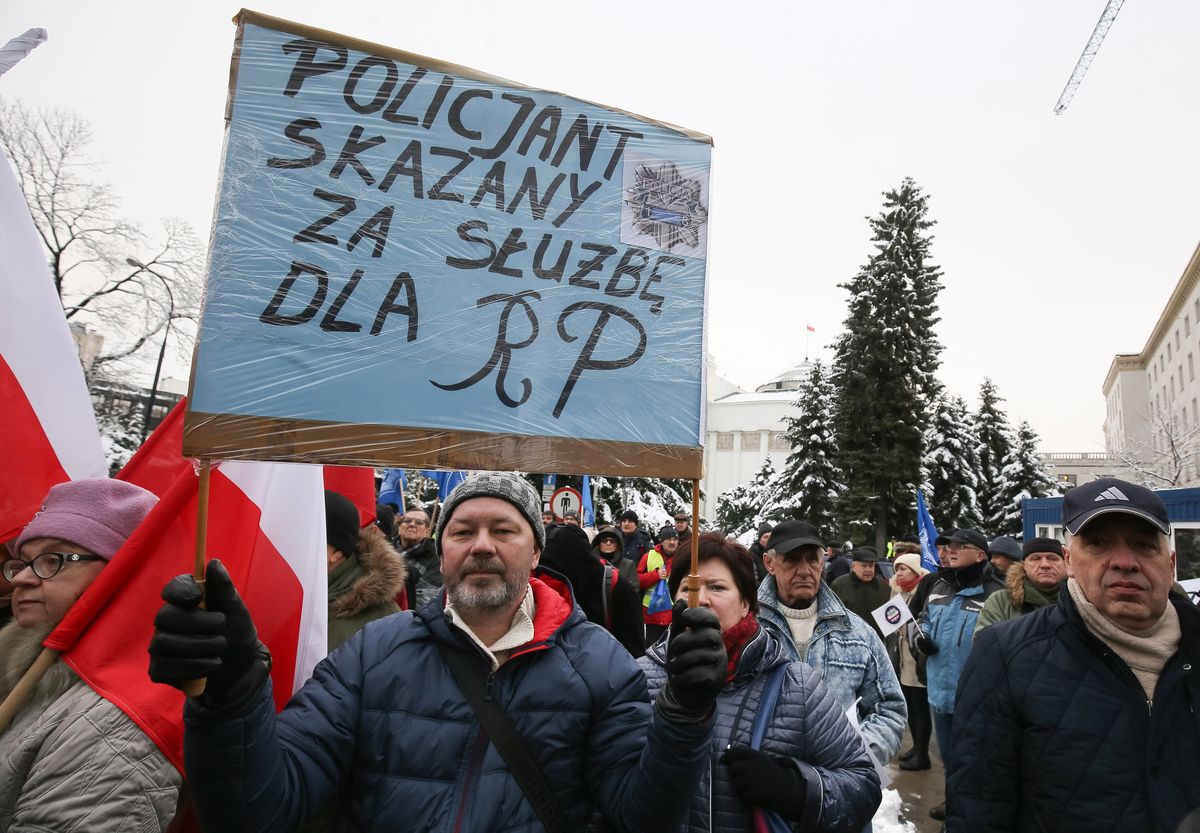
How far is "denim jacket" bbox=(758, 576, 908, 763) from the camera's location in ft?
11.3

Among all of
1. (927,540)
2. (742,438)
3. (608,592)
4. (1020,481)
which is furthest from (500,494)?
(742,438)

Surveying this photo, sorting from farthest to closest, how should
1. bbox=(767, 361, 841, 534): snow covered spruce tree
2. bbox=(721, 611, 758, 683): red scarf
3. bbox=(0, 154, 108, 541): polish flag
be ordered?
bbox=(767, 361, 841, 534): snow covered spruce tree
bbox=(0, 154, 108, 541): polish flag
bbox=(721, 611, 758, 683): red scarf

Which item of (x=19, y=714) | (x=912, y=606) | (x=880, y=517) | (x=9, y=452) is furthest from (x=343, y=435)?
(x=880, y=517)

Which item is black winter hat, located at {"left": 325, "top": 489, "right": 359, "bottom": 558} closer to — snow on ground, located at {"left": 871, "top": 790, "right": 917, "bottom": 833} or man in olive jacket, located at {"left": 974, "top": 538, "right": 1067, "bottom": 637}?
man in olive jacket, located at {"left": 974, "top": 538, "right": 1067, "bottom": 637}

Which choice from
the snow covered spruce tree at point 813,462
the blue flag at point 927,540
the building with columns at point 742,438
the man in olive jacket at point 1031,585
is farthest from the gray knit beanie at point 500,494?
the building with columns at point 742,438

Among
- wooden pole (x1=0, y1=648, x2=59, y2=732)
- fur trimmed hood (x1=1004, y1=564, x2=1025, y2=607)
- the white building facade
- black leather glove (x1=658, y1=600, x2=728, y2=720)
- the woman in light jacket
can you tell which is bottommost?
the woman in light jacket

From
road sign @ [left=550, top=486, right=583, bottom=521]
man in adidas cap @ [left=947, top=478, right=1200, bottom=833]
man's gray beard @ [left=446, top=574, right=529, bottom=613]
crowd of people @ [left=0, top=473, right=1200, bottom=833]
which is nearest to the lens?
crowd of people @ [left=0, top=473, right=1200, bottom=833]

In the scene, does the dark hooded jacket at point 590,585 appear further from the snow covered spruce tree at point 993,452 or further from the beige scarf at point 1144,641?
the snow covered spruce tree at point 993,452

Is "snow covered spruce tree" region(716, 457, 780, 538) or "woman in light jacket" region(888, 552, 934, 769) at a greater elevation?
"snow covered spruce tree" region(716, 457, 780, 538)

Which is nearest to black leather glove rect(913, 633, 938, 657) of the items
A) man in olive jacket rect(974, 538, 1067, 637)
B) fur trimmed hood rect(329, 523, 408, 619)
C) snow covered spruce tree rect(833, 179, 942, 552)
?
man in olive jacket rect(974, 538, 1067, 637)

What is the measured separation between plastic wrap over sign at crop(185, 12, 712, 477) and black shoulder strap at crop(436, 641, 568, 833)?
2.12 feet

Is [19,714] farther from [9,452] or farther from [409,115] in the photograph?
[409,115]

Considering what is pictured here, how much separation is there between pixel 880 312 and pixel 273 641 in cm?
3403

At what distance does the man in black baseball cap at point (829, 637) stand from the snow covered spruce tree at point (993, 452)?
Result: 37.7 m
